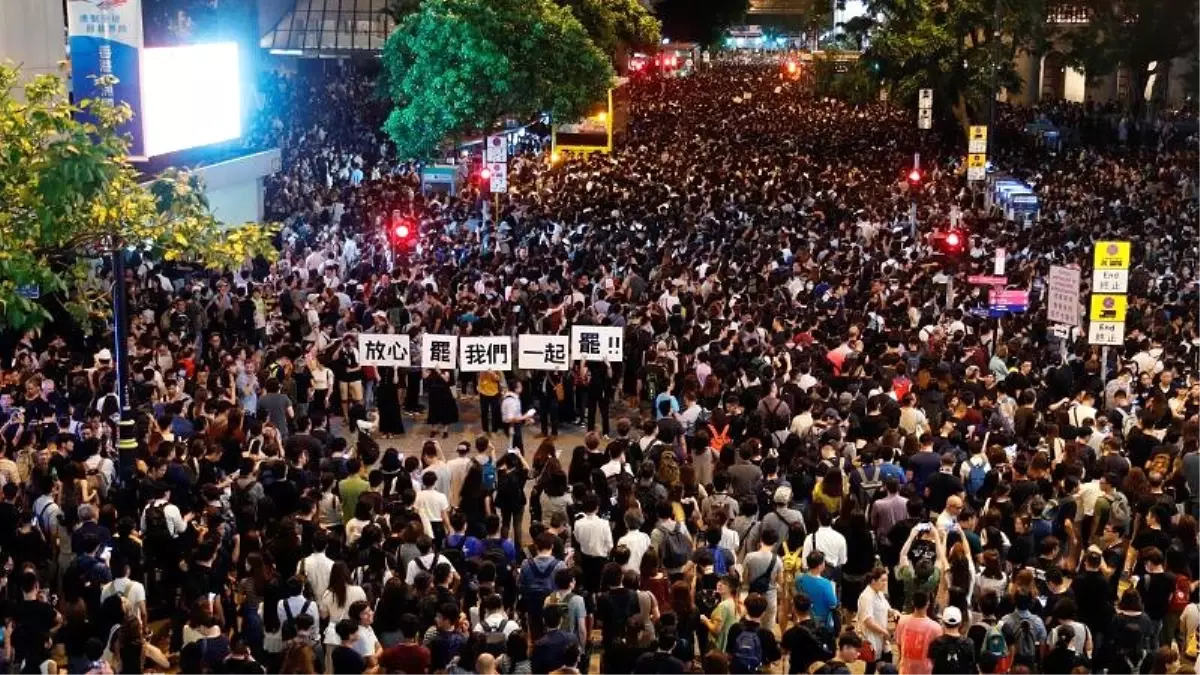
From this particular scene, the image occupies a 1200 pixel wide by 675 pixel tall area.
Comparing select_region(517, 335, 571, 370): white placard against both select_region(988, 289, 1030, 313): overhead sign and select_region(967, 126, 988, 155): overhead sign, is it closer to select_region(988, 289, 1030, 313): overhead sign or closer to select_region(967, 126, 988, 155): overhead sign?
select_region(988, 289, 1030, 313): overhead sign

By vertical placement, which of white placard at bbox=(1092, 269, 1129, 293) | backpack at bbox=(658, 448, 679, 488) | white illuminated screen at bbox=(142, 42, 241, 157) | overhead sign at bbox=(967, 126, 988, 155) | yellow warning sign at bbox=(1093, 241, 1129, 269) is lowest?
backpack at bbox=(658, 448, 679, 488)

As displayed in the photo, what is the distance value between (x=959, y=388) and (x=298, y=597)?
8.90m

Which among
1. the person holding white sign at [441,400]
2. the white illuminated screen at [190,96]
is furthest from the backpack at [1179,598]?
the white illuminated screen at [190,96]

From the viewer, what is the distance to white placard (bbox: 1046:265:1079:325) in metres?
18.3

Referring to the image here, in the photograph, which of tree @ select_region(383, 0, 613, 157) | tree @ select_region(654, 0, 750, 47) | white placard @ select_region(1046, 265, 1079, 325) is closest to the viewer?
white placard @ select_region(1046, 265, 1079, 325)

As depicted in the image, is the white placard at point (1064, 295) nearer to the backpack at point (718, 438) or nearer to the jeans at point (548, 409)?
the backpack at point (718, 438)

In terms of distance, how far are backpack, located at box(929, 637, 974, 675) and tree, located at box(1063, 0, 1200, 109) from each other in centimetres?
4969

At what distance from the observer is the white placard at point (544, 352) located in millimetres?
18141

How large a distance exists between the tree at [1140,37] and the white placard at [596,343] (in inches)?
1651

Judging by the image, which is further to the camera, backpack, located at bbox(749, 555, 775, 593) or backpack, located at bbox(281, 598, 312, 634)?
backpack, located at bbox(749, 555, 775, 593)

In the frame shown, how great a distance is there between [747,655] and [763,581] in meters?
1.49

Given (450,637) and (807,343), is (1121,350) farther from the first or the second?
(450,637)

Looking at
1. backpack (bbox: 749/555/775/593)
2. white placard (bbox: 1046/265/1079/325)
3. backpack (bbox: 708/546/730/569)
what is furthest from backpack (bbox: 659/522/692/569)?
white placard (bbox: 1046/265/1079/325)

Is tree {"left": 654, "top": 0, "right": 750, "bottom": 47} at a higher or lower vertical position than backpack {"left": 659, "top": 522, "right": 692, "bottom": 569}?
higher
